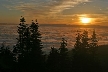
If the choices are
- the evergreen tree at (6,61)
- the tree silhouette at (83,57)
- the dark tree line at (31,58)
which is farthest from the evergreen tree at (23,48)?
the tree silhouette at (83,57)

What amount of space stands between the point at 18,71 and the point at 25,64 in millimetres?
2067

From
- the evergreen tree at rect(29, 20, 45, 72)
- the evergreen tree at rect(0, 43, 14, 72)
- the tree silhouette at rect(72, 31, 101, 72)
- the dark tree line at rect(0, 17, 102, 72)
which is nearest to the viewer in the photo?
the evergreen tree at rect(0, 43, 14, 72)

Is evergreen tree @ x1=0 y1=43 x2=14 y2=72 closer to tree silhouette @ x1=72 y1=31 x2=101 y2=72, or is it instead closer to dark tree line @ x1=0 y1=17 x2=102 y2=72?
dark tree line @ x1=0 y1=17 x2=102 y2=72

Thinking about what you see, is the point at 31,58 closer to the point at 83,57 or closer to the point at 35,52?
the point at 35,52

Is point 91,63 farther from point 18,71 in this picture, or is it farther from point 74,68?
point 18,71

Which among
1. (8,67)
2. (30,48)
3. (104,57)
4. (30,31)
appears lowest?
(104,57)

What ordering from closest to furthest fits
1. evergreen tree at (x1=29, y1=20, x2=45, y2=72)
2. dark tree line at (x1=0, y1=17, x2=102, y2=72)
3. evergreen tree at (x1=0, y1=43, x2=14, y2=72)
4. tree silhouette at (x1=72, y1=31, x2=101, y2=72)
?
evergreen tree at (x1=0, y1=43, x2=14, y2=72) → dark tree line at (x1=0, y1=17, x2=102, y2=72) → evergreen tree at (x1=29, y1=20, x2=45, y2=72) → tree silhouette at (x1=72, y1=31, x2=101, y2=72)

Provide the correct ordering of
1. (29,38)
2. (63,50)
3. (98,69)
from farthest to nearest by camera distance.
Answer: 1. (98,69)
2. (63,50)
3. (29,38)

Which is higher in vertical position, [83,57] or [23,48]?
[23,48]

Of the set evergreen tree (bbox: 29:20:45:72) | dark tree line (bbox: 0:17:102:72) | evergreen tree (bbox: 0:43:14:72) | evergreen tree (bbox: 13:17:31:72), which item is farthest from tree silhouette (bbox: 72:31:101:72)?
evergreen tree (bbox: 0:43:14:72)

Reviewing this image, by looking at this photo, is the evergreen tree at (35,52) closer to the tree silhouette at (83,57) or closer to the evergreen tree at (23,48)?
the evergreen tree at (23,48)

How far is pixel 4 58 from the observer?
52625mm

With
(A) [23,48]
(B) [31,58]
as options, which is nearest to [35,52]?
(B) [31,58]

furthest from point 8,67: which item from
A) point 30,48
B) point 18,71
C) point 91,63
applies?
point 91,63
